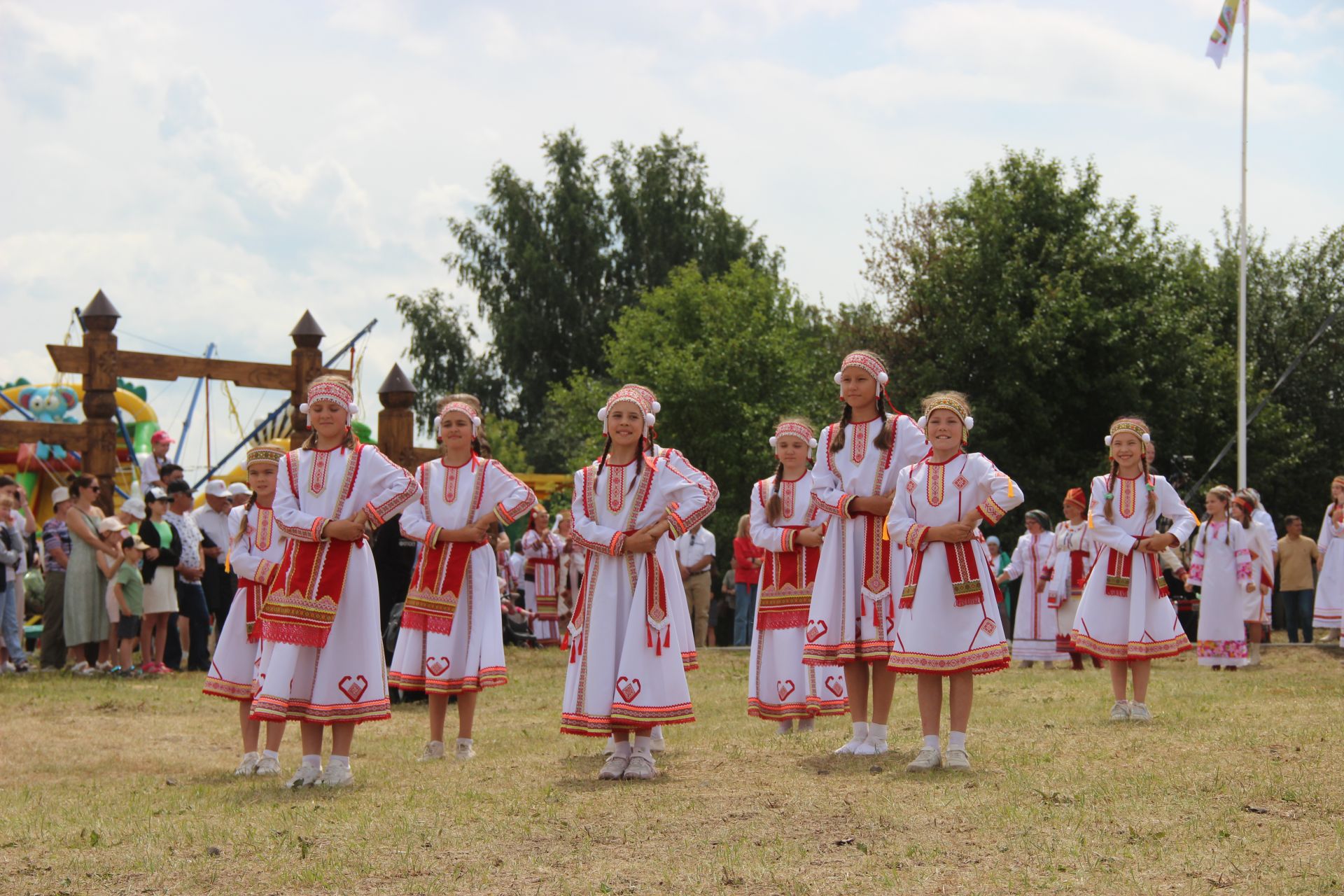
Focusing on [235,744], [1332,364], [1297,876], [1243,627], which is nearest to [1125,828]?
[1297,876]

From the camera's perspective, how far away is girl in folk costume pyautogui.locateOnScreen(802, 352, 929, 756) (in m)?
7.98

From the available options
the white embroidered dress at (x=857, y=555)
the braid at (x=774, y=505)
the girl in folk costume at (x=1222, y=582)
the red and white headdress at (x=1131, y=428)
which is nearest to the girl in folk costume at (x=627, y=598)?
the white embroidered dress at (x=857, y=555)

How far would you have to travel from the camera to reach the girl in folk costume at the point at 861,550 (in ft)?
26.2

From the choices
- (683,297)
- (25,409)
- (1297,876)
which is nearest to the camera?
(1297,876)

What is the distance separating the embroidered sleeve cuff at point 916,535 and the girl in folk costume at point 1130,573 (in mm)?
2802

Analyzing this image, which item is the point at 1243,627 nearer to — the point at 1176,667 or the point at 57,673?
the point at 1176,667

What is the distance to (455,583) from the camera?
341 inches

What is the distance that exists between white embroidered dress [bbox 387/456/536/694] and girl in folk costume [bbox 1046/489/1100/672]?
8538 millimetres

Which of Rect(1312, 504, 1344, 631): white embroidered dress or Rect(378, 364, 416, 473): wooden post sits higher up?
Rect(378, 364, 416, 473): wooden post

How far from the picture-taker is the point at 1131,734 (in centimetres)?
845

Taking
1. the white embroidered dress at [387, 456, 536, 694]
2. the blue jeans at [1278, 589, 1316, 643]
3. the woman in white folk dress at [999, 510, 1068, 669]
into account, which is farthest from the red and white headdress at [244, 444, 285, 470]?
the blue jeans at [1278, 589, 1316, 643]

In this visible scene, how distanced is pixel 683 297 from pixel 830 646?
33086mm

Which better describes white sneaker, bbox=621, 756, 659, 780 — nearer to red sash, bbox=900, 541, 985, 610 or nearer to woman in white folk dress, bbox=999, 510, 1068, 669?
red sash, bbox=900, 541, 985, 610

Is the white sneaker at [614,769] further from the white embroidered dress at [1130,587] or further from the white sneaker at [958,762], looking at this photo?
the white embroidered dress at [1130,587]
